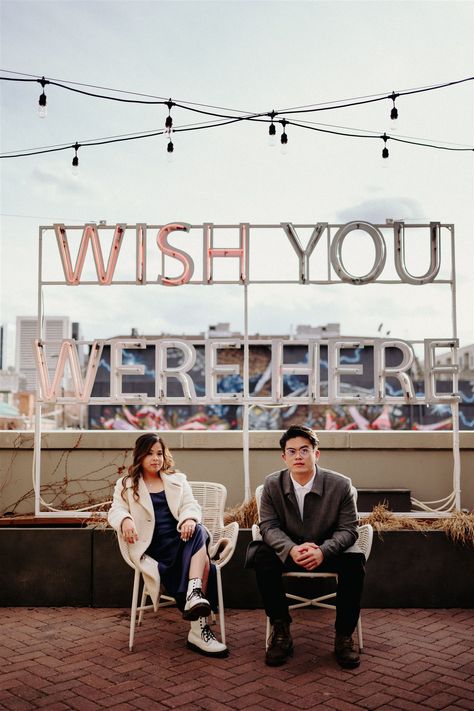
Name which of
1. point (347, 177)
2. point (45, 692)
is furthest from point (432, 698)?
point (347, 177)

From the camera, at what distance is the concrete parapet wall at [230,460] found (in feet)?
24.6

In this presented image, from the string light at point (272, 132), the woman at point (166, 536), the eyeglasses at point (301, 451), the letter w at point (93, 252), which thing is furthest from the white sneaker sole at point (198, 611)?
the string light at point (272, 132)

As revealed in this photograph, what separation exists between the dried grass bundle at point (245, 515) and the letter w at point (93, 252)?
7.77 ft

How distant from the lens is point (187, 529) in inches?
179

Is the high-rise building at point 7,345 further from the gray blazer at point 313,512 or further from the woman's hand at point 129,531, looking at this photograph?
the gray blazer at point 313,512

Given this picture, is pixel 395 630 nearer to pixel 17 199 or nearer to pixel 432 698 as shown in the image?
pixel 432 698

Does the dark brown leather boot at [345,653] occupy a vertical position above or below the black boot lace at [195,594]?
below

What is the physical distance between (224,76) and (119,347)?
3.47m

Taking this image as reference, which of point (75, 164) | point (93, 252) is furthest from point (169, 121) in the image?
point (93, 252)

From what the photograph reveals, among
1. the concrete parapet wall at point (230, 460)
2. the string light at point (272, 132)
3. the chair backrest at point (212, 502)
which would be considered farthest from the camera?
the concrete parapet wall at point (230, 460)

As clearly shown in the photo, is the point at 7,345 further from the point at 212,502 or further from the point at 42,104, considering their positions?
the point at 212,502

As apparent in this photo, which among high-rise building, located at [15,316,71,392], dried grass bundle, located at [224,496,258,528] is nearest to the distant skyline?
dried grass bundle, located at [224,496,258,528]

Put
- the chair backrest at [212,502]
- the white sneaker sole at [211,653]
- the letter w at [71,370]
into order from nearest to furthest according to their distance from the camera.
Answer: the white sneaker sole at [211,653] < the chair backrest at [212,502] < the letter w at [71,370]

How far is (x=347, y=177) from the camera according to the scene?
37.3 feet
